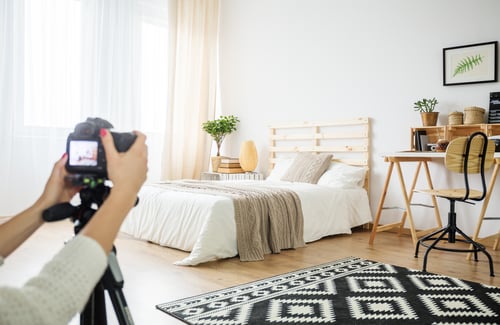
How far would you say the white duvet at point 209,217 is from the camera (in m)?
3.07

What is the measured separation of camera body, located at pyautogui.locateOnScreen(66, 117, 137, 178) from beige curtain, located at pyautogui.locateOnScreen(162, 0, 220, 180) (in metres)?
4.77

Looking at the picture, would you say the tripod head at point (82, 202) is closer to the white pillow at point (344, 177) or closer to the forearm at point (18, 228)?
the forearm at point (18, 228)

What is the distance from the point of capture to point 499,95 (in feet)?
11.7

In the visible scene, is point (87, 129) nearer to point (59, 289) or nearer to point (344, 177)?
point (59, 289)

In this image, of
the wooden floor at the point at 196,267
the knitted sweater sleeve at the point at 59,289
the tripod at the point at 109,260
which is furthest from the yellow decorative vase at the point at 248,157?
the knitted sweater sleeve at the point at 59,289

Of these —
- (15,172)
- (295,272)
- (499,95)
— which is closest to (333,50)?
(499,95)

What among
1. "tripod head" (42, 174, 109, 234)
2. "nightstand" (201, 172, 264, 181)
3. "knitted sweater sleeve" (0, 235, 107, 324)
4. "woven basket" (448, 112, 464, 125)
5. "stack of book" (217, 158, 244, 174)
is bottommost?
"nightstand" (201, 172, 264, 181)

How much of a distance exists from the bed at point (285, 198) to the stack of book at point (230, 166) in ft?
1.33

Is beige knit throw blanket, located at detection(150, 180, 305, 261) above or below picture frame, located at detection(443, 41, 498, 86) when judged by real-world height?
below

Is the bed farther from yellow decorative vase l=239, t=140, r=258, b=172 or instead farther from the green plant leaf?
the green plant leaf

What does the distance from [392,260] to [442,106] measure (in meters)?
1.57

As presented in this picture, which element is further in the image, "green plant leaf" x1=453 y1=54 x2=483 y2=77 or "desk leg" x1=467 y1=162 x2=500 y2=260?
"green plant leaf" x1=453 y1=54 x2=483 y2=77

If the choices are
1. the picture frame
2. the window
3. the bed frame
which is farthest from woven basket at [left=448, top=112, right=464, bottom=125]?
the window

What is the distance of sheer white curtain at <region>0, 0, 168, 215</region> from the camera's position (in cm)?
447
